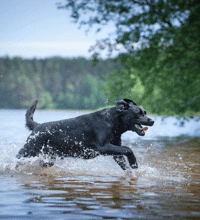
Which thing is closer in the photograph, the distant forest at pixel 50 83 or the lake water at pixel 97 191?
the lake water at pixel 97 191

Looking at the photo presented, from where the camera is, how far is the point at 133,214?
149 inches

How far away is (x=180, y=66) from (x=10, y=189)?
12.9 m

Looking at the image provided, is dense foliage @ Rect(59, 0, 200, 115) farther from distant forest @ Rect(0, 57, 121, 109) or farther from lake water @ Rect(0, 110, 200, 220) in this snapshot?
distant forest @ Rect(0, 57, 121, 109)

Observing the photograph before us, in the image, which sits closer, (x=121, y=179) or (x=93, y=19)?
(x=121, y=179)

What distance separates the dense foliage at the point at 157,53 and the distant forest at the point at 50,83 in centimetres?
6004

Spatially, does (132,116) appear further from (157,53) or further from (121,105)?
(157,53)

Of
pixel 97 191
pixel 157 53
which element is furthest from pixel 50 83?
pixel 97 191

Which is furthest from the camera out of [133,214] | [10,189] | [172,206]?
[10,189]

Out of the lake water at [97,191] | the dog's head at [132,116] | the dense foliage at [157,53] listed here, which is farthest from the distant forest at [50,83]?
the dog's head at [132,116]

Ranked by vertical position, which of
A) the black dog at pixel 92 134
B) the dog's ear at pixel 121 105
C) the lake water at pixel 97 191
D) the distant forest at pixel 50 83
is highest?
the distant forest at pixel 50 83

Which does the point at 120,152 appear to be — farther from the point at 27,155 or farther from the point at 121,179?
the point at 27,155

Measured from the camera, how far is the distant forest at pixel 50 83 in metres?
82.6

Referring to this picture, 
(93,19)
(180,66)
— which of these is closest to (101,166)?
(180,66)

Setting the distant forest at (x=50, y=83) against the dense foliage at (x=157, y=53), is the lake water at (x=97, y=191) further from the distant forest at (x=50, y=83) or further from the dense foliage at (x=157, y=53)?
the distant forest at (x=50, y=83)
